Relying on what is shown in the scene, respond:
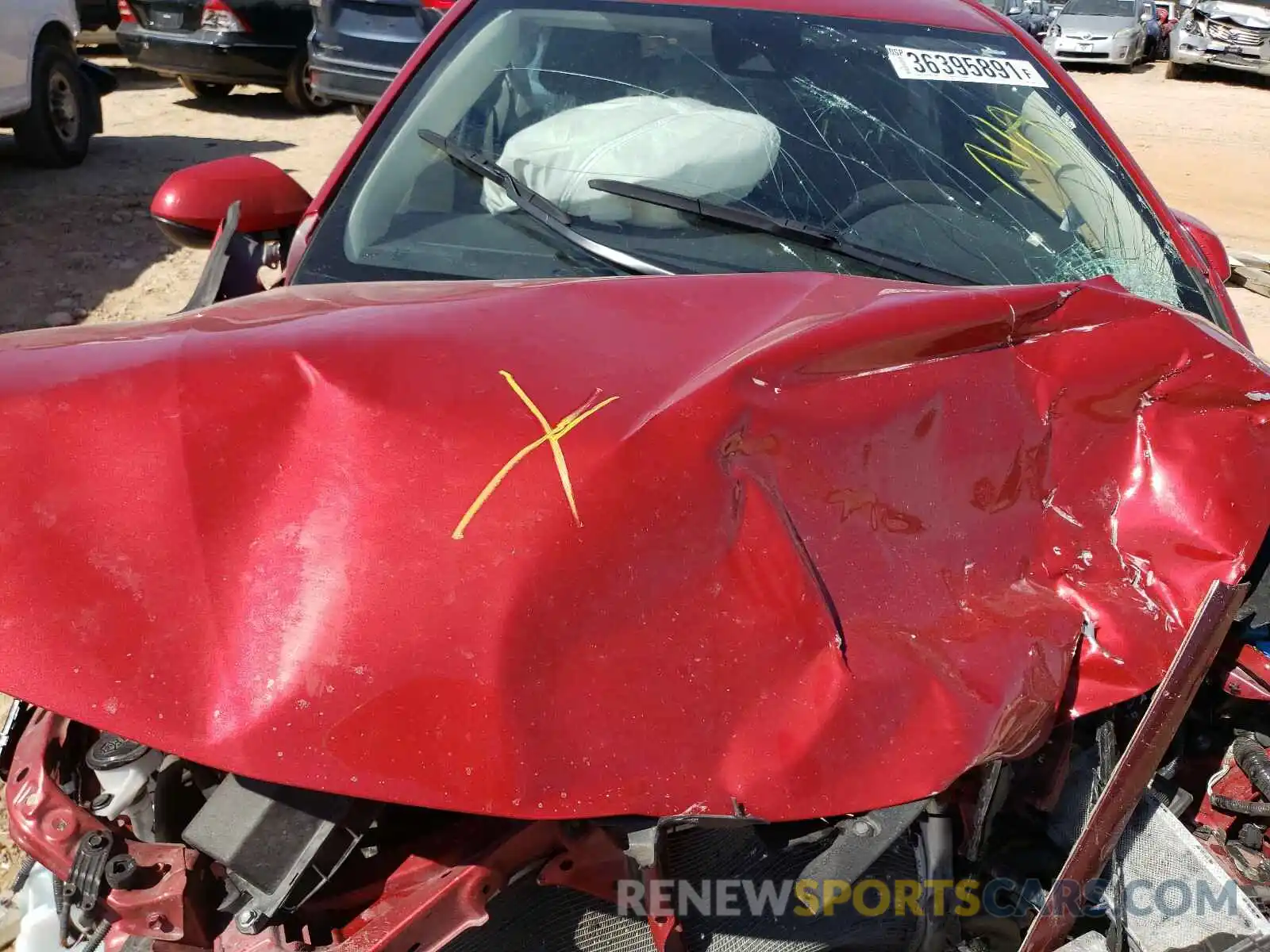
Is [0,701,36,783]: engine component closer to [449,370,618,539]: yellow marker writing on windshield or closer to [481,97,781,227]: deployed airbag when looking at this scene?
[449,370,618,539]: yellow marker writing on windshield

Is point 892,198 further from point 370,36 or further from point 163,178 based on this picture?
point 163,178

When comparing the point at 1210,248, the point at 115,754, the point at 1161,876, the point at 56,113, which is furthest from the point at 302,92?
the point at 1161,876

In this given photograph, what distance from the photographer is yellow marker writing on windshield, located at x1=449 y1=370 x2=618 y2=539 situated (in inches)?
50.8

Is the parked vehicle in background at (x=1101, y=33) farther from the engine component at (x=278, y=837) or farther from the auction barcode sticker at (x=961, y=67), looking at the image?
the engine component at (x=278, y=837)

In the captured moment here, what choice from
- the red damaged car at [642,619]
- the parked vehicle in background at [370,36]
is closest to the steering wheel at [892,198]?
the red damaged car at [642,619]

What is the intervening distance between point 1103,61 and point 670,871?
68.5ft

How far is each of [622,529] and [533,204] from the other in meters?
1.08

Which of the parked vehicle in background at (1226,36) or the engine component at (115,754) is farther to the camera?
the parked vehicle in background at (1226,36)

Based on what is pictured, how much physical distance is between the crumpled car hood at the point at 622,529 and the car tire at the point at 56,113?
749cm

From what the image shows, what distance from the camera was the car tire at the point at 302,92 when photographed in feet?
33.2

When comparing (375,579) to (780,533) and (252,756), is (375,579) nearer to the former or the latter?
(252,756)

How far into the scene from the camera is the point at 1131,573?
5.41ft

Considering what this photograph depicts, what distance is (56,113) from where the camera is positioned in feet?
26.3

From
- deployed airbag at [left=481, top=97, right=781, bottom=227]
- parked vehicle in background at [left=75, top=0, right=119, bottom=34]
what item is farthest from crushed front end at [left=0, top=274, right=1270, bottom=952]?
parked vehicle in background at [left=75, top=0, right=119, bottom=34]
